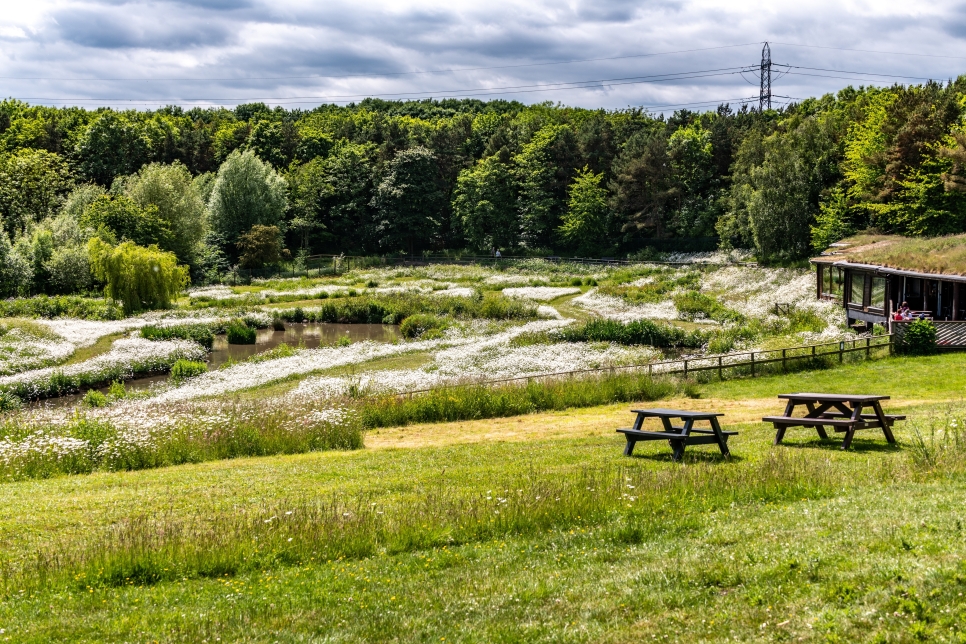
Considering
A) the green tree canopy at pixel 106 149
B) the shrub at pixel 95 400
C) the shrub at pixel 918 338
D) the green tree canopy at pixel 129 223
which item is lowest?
the shrub at pixel 95 400

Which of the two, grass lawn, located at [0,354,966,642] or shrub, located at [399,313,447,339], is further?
shrub, located at [399,313,447,339]

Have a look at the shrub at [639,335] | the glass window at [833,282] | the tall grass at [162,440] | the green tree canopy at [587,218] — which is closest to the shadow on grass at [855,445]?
the tall grass at [162,440]

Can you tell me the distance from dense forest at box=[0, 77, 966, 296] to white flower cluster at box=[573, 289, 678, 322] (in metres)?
16.2

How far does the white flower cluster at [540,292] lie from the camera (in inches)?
2452

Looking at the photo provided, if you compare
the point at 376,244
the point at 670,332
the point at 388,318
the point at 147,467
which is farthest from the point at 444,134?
the point at 147,467

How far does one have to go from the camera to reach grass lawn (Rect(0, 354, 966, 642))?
26.9 feet

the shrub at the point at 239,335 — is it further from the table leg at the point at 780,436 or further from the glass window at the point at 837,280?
the table leg at the point at 780,436

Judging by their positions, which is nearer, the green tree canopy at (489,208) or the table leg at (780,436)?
the table leg at (780,436)

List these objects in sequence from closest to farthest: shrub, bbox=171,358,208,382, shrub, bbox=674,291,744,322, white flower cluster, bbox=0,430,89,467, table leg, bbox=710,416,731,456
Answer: table leg, bbox=710,416,731,456 < white flower cluster, bbox=0,430,89,467 < shrub, bbox=171,358,208,382 < shrub, bbox=674,291,744,322

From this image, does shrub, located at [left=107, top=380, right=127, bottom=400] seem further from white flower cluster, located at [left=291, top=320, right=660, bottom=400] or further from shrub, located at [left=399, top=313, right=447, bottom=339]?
shrub, located at [left=399, top=313, right=447, bottom=339]

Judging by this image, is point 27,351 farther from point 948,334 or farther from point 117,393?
point 948,334

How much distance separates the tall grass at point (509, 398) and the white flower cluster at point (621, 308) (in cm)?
1770

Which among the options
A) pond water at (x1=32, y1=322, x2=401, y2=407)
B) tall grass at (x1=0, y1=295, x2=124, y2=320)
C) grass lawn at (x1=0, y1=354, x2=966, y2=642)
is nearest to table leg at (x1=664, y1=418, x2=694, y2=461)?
grass lawn at (x1=0, y1=354, x2=966, y2=642)

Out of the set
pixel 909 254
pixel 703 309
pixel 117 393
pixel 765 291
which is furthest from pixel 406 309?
pixel 909 254
